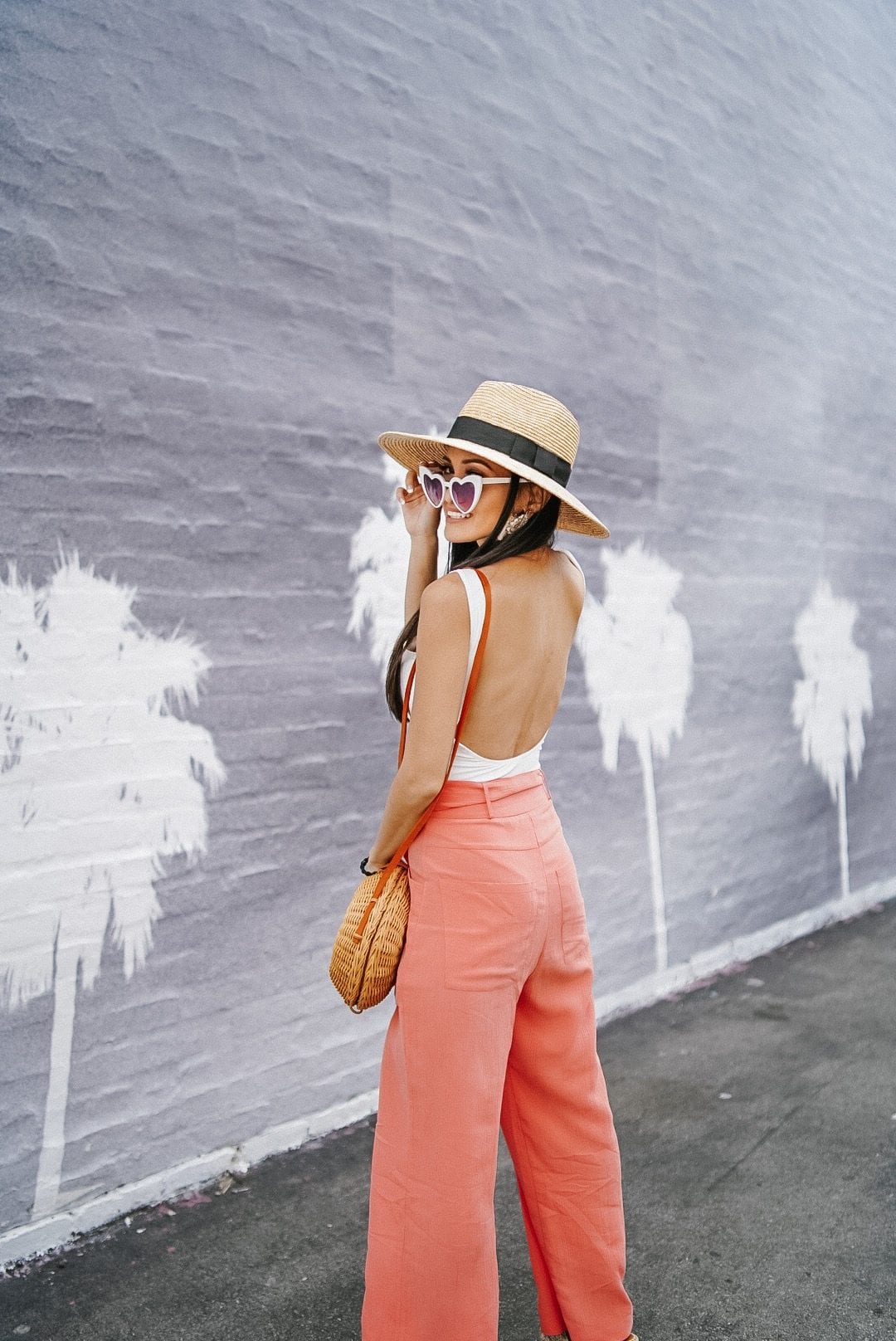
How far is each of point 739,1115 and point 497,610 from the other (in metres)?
2.36

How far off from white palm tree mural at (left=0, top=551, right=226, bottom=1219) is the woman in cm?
96

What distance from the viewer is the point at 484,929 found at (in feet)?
7.19

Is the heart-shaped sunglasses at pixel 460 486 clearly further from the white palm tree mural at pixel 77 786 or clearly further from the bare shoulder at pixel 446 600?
the white palm tree mural at pixel 77 786

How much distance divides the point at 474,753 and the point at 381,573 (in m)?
1.50

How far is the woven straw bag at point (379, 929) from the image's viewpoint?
2207 millimetres

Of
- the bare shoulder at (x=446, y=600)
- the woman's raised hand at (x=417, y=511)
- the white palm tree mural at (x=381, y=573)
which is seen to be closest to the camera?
the bare shoulder at (x=446, y=600)

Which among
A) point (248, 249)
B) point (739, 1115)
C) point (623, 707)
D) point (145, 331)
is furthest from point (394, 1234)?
point (623, 707)

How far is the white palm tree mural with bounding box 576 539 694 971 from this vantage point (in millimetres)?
4641

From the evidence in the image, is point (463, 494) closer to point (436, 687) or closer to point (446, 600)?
point (446, 600)

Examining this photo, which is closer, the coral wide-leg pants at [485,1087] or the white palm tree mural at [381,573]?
the coral wide-leg pants at [485,1087]

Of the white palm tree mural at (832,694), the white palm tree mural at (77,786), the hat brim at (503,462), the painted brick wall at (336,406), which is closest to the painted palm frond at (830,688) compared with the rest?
the white palm tree mural at (832,694)

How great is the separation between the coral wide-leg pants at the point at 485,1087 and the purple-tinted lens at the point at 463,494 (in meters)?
0.54

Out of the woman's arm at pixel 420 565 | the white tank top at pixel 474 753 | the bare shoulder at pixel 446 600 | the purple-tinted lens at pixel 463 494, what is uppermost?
the purple-tinted lens at pixel 463 494

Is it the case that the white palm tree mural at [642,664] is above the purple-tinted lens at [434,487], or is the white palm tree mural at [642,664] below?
below
